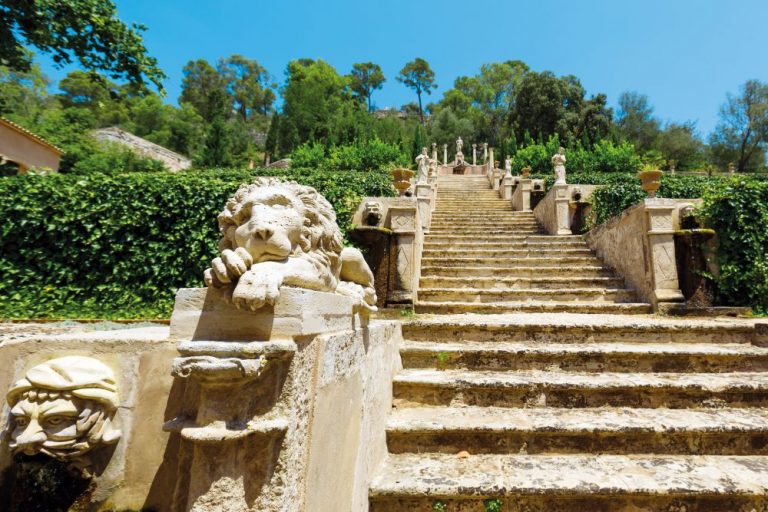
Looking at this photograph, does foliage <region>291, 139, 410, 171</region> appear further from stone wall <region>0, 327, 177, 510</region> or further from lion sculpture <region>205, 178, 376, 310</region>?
stone wall <region>0, 327, 177, 510</region>

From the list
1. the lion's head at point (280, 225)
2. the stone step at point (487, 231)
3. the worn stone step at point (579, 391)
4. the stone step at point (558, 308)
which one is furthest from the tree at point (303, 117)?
the lion's head at point (280, 225)

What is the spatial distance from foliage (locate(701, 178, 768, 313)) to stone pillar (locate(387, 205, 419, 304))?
4152mm

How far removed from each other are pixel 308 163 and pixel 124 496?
24.4 meters

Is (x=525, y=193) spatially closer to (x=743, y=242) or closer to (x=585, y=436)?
(x=743, y=242)

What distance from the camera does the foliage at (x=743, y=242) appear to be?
4648 millimetres

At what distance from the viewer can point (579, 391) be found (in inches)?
107

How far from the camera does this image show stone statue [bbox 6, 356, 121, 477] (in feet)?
4.04

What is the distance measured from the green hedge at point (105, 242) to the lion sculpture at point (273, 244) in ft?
13.7

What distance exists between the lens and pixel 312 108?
33.7 meters

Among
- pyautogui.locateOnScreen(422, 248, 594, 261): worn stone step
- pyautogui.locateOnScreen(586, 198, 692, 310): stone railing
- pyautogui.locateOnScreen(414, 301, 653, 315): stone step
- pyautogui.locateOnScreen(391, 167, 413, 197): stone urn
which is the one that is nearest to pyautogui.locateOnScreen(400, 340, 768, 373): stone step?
pyautogui.locateOnScreen(414, 301, 653, 315): stone step

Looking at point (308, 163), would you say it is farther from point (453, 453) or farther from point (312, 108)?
point (453, 453)

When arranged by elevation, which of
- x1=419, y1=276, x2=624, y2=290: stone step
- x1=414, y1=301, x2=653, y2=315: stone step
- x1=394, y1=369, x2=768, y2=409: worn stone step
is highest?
x1=419, y1=276, x2=624, y2=290: stone step

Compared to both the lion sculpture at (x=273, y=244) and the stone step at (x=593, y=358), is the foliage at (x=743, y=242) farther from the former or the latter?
the lion sculpture at (x=273, y=244)

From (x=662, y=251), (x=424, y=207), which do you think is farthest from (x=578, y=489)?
(x=424, y=207)
